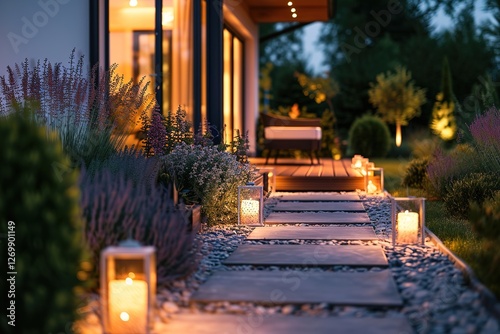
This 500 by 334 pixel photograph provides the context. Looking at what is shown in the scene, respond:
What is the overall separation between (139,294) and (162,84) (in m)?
5.43

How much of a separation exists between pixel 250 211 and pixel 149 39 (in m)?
2.98

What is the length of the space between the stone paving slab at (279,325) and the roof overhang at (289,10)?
10.7 meters

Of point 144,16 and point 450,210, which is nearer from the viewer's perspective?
point 450,210

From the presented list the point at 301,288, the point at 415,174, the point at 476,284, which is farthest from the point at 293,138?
the point at 476,284

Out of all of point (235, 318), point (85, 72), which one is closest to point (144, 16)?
point (85, 72)

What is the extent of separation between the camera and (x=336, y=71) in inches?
934

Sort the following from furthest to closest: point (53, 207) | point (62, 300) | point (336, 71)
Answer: point (336, 71)
point (53, 207)
point (62, 300)

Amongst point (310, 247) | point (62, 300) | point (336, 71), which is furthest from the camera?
point (336, 71)

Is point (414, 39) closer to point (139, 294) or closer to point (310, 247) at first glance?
point (310, 247)

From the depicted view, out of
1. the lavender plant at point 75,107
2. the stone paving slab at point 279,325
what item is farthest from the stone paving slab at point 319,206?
the stone paving slab at point 279,325

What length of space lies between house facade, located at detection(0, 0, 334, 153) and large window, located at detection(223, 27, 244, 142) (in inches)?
2.2

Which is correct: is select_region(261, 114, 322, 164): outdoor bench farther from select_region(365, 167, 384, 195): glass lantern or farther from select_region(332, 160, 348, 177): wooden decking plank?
select_region(365, 167, 384, 195): glass lantern

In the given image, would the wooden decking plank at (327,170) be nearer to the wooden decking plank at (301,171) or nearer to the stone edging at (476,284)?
the wooden decking plank at (301,171)

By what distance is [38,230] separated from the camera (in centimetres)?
291
